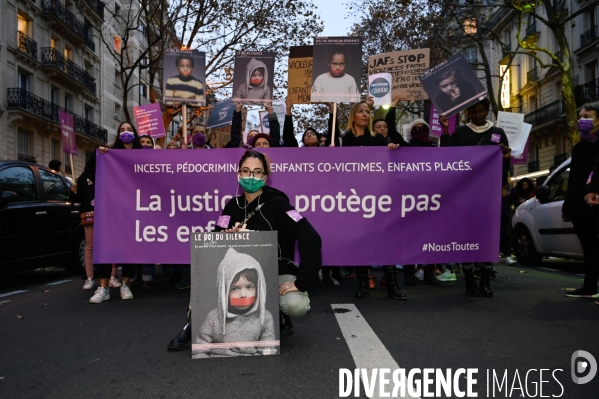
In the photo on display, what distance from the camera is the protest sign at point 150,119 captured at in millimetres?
10891

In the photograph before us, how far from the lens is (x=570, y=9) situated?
32.8 m

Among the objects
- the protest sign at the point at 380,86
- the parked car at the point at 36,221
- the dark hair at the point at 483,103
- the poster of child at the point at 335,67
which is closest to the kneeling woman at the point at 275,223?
the dark hair at the point at 483,103

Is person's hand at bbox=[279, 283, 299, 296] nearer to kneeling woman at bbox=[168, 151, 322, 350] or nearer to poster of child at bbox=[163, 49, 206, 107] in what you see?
kneeling woman at bbox=[168, 151, 322, 350]

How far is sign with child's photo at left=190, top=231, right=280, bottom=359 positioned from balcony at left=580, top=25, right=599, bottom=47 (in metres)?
33.5

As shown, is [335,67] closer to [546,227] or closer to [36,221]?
[36,221]

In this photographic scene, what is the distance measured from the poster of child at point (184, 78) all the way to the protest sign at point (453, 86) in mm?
3089

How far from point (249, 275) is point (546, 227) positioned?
744cm

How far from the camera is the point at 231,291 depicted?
3.62m

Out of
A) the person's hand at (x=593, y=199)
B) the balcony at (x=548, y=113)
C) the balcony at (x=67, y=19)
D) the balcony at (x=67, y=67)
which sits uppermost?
the balcony at (x=67, y=19)

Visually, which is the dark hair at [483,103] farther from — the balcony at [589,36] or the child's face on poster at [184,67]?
the balcony at [589,36]

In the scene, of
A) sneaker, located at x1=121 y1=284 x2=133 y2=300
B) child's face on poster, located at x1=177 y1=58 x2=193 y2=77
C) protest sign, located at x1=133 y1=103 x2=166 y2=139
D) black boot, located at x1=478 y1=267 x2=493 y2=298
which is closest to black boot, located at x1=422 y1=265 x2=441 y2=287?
black boot, located at x1=478 y1=267 x2=493 y2=298

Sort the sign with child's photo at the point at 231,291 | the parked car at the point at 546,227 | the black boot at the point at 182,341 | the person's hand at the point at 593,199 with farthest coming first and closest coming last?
the parked car at the point at 546,227 < the person's hand at the point at 593,199 < the black boot at the point at 182,341 < the sign with child's photo at the point at 231,291

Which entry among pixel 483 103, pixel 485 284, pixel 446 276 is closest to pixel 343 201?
pixel 485 284

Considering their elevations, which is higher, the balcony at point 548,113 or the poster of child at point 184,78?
the balcony at point 548,113
